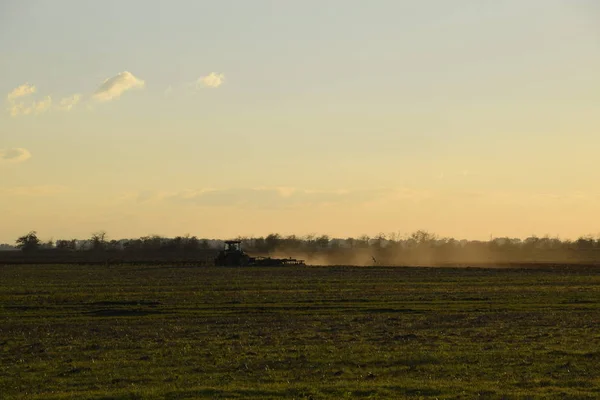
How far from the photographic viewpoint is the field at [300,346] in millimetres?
17859

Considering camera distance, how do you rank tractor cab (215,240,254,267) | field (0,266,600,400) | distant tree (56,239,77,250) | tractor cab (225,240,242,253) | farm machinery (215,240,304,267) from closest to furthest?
field (0,266,600,400)
farm machinery (215,240,304,267)
tractor cab (215,240,254,267)
tractor cab (225,240,242,253)
distant tree (56,239,77,250)

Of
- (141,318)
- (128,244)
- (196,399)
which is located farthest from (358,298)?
(128,244)

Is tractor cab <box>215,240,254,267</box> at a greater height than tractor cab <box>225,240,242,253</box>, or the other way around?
tractor cab <box>225,240,242,253</box>

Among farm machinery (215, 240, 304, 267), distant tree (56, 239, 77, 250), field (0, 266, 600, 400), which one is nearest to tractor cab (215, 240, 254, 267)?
farm machinery (215, 240, 304, 267)

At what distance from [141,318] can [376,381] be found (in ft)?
58.0

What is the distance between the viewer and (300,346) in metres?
24.2

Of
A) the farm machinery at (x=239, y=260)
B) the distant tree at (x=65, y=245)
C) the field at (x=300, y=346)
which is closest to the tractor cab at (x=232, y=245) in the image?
the farm machinery at (x=239, y=260)

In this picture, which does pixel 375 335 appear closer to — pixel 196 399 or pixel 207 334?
pixel 207 334

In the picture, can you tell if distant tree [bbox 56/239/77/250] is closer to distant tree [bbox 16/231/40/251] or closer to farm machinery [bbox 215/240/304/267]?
distant tree [bbox 16/231/40/251]

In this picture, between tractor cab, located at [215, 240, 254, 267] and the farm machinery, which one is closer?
the farm machinery

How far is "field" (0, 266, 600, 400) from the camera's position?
58.6ft

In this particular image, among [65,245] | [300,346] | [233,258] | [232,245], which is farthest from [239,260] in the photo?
[65,245]

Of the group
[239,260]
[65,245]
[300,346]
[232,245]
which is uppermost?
[65,245]

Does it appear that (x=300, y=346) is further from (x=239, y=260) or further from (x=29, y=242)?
(x=29, y=242)
